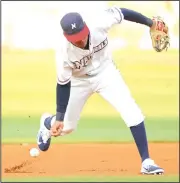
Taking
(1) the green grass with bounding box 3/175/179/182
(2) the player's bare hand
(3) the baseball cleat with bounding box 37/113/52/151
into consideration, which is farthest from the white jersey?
(3) the baseball cleat with bounding box 37/113/52/151

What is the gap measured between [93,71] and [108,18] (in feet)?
1.37

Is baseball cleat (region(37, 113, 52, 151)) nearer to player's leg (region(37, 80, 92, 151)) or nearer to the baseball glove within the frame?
player's leg (region(37, 80, 92, 151))

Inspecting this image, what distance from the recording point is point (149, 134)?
25.5ft

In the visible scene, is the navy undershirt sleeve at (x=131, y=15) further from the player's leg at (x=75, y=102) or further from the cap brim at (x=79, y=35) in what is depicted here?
the player's leg at (x=75, y=102)

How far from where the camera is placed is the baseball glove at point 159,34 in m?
5.18

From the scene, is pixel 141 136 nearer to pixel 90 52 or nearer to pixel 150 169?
pixel 150 169

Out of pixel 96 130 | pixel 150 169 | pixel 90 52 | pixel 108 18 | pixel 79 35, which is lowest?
pixel 96 130

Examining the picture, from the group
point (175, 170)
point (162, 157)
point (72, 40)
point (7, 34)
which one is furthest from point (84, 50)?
point (7, 34)

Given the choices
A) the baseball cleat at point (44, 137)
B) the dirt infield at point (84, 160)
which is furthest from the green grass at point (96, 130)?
the baseball cleat at point (44, 137)

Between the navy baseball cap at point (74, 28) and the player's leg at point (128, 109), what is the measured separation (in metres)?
0.52

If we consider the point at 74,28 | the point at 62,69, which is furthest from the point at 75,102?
the point at 74,28

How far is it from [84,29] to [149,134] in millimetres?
3424

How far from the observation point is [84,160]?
6.02 metres

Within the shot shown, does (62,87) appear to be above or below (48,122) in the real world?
above
